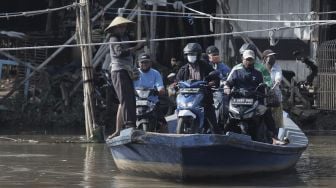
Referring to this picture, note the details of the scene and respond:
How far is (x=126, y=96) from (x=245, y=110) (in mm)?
1587

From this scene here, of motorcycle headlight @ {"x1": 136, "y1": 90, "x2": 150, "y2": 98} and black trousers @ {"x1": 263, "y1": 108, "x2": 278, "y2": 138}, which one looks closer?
black trousers @ {"x1": 263, "y1": 108, "x2": 278, "y2": 138}

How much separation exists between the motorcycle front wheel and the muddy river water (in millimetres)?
697

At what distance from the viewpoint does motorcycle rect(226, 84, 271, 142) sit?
34.6ft

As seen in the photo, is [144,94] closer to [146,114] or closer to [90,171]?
[146,114]

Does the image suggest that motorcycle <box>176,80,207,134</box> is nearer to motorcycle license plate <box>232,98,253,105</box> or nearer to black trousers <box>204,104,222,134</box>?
black trousers <box>204,104,222,134</box>

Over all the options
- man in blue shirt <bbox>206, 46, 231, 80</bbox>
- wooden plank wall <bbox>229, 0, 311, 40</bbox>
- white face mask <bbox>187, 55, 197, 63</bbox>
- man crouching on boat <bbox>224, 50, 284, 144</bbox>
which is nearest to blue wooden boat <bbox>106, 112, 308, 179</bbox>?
man crouching on boat <bbox>224, 50, 284, 144</bbox>

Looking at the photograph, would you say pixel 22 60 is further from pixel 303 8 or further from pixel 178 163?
pixel 178 163

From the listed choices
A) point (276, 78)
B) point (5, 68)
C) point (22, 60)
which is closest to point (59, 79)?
point (22, 60)

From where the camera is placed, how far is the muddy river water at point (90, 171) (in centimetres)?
1008

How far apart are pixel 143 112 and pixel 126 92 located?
91cm

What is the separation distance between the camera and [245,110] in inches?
416

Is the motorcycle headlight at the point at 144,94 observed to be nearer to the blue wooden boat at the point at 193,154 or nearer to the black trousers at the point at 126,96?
the black trousers at the point at 126,96

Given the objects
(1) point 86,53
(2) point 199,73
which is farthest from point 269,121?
(1) point 86,53

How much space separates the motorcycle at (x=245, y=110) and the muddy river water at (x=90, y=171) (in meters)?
0.69
